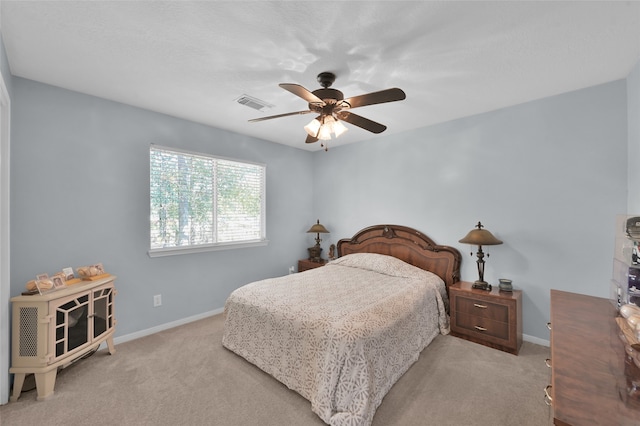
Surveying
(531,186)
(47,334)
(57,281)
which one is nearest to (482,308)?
(531,186)

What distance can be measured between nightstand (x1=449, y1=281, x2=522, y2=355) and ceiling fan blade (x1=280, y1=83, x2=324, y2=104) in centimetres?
251

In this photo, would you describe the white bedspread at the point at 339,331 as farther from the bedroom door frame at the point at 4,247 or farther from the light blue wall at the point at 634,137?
the light blue wall at the point at 634,137

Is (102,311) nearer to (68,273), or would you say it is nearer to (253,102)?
(68,273)

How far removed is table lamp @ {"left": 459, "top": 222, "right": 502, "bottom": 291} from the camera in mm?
2793

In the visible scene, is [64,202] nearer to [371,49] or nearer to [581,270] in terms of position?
[371,49]

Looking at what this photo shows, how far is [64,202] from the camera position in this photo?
253cm

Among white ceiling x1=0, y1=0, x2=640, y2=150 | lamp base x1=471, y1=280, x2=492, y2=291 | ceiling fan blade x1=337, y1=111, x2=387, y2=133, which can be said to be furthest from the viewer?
lamp base x1=471, y1=280, x2=492, y2=291

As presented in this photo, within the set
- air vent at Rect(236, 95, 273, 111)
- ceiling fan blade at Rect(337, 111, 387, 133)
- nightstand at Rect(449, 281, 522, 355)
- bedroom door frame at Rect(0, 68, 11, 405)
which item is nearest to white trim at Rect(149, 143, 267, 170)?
air vent at Rect(236, 95, 273, 111)

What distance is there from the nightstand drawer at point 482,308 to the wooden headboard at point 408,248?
14.1 inches

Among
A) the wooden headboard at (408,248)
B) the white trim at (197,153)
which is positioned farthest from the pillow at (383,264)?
the white trim at (197,153)

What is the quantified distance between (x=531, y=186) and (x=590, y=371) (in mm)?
2486

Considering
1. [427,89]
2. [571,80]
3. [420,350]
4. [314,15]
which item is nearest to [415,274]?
[420,350]

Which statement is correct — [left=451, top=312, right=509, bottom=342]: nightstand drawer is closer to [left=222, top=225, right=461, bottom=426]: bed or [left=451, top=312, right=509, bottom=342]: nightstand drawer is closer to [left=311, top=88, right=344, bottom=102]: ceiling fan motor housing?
[left=222, top=225, right=461, bottom=426]: bed

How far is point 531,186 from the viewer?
284cm
